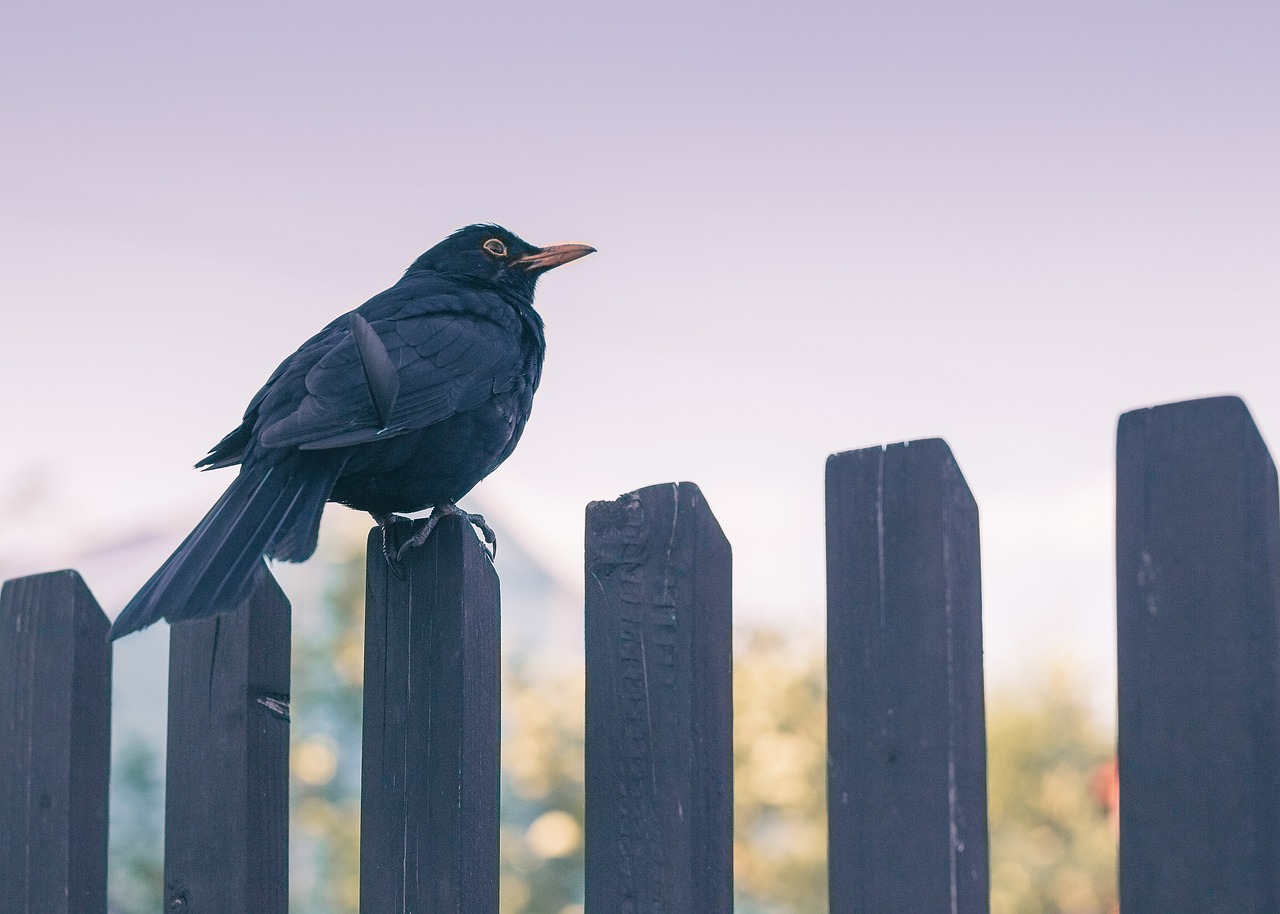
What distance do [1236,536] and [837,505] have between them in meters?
0.51

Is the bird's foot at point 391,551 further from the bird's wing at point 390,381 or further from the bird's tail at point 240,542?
the bird's wing at point 390,381

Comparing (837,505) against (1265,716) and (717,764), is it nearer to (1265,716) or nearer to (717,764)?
(717,764)

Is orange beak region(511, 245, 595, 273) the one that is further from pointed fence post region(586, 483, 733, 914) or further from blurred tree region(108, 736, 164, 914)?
blurred tree region(108, 736, 164, 914)

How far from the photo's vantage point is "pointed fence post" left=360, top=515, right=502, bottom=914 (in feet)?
7.21

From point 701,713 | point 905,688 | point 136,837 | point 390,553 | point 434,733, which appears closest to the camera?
point 905,688

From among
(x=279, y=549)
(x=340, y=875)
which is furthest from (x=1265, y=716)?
(x=340, y=875)

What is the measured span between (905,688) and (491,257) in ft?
8.51

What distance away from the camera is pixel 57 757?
2793mm

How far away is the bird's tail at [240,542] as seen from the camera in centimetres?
215

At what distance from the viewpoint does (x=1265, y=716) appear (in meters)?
1.54

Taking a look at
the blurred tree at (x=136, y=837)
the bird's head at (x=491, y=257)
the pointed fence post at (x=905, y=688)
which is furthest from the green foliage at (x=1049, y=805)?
the pointed fence post at (x=905, y=688)

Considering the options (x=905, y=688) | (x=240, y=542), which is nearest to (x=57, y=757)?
(x=240, y=542)

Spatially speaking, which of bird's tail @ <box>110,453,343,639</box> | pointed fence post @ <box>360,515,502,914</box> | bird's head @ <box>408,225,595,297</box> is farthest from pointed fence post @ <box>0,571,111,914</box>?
bird's head @ <box>408,225,595,297</box>

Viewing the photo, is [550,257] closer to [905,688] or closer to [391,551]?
[391,551]
